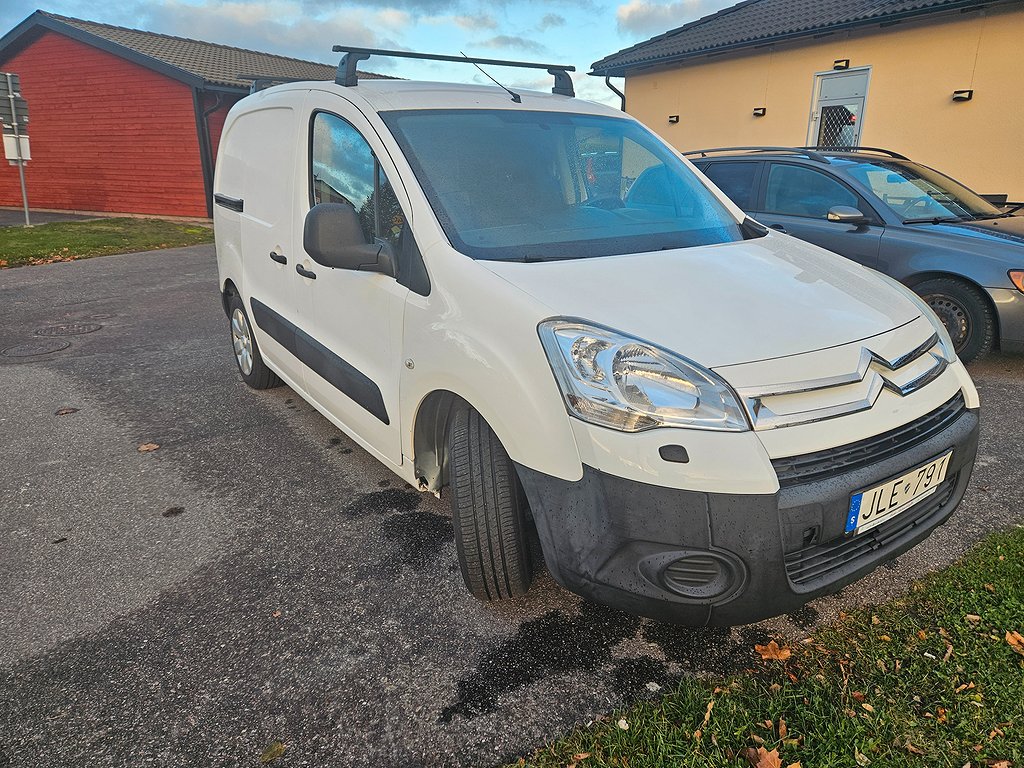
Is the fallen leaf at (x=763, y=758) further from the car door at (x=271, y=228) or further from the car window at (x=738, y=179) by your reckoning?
the car window at (x=738, y=179)

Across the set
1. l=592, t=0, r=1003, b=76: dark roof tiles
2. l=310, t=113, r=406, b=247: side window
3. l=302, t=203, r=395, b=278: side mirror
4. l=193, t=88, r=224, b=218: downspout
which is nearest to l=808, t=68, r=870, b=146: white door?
l=592, t=0, r=1003, b=76: dark roof tiles

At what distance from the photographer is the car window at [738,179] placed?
19.9 ft

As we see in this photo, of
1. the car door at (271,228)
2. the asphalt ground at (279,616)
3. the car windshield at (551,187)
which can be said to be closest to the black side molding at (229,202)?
the car door at (271,228)

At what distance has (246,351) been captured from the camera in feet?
15.6

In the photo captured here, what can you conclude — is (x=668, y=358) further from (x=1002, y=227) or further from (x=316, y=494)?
(x=1002, y=227)

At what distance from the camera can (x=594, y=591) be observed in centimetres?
195

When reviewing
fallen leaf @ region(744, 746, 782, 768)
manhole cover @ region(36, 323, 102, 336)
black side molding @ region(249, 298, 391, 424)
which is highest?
black side molding @ region(249, 298, 391, 424)

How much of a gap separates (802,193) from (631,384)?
4.74 m

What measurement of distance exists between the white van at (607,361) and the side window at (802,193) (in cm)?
291

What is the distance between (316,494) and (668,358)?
7.01 ft

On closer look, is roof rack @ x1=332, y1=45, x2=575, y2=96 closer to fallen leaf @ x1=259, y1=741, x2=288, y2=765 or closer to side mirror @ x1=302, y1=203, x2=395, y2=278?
side mirror @ x1=302, y1=203, x2=395, y2=278

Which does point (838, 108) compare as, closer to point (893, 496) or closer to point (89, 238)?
point (893, 496)

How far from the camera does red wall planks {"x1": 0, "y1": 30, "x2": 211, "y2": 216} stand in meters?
17.3

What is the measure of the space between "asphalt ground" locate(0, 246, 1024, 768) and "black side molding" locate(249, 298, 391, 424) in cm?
60
